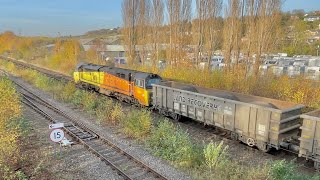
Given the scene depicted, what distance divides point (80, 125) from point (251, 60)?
558 inches

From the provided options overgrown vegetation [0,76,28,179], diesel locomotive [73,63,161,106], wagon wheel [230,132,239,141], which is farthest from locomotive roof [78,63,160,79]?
overgrown vegetation [0,76,28,179]

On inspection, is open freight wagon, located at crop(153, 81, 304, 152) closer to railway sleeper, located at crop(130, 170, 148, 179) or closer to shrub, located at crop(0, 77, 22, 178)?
railway sleeper, located at crop(130, 170, 148, 179)

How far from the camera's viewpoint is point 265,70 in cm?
2169

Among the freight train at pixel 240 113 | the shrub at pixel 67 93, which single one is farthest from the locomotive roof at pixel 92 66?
A: the freight train at pixel 240 113

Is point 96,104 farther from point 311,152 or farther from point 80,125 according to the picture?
point 311,152

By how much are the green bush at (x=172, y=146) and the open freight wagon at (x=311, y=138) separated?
3998 mm

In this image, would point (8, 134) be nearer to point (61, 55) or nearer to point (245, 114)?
point (245, 114)

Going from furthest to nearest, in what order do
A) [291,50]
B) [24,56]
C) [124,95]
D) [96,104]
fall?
[24,56], [291,50], [124,95], [96,104]

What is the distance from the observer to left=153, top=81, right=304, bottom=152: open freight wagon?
10.9m

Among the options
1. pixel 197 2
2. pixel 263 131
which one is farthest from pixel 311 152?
pixel 197 2

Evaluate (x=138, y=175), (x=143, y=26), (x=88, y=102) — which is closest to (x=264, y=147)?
(x=138, y=175)

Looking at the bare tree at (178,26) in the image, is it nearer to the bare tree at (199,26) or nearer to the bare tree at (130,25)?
the bare tree at (199,26)

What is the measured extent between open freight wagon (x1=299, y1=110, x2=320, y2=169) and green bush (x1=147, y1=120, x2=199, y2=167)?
3998 millimetres

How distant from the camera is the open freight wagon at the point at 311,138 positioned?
9.54 meters
